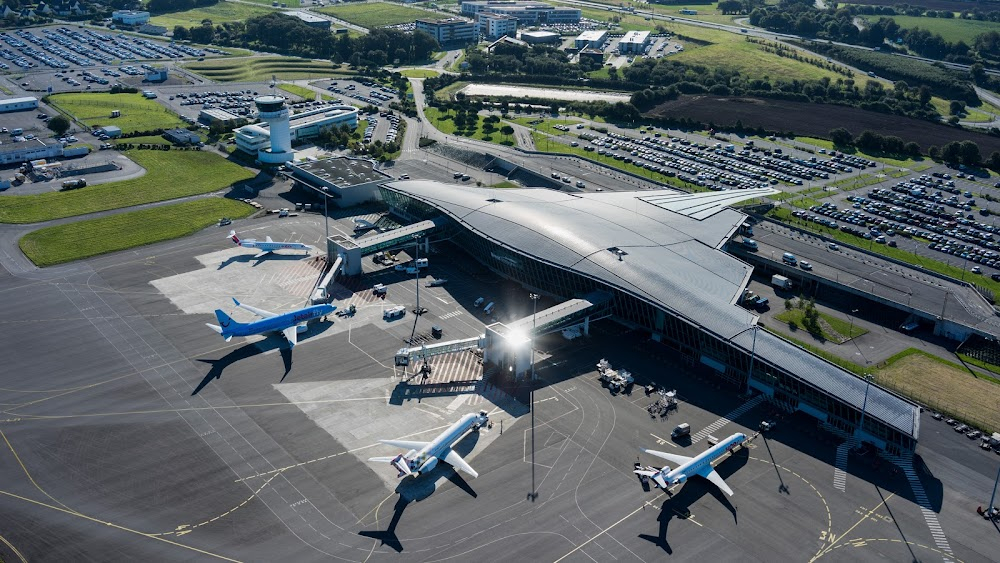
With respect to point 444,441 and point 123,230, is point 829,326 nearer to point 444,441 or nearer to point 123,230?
point 444,441

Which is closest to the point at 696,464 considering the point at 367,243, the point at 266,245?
the point at 367,243

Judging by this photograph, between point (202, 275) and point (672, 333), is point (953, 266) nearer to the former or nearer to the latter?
point (672, 333)

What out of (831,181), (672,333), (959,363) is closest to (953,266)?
(959,363)

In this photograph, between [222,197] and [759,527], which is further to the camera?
[222,197]

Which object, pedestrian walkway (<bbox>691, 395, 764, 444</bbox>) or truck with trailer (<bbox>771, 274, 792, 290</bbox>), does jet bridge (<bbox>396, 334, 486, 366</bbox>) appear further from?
truck with trailer (<bbox>771, 274, 792, 290</bbox>)

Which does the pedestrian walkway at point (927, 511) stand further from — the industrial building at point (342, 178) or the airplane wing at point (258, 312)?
the industrial building at point (342, 178)
